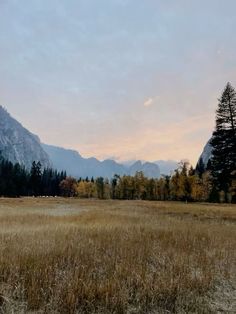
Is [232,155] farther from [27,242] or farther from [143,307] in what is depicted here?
[143,307]

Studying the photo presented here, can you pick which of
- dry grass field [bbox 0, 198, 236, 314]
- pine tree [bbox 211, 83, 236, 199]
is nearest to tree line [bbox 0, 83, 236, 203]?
pine tree [bbox 211, 83, 236, 199]

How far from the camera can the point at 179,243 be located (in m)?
10.9

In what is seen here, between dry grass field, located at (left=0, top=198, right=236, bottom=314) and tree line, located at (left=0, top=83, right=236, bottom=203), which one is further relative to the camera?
tree line, located at (left=0, top=83, right=236, bottom=203)

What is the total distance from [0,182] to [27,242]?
9985 cm

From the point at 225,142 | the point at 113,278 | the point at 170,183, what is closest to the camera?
the point at 113,278

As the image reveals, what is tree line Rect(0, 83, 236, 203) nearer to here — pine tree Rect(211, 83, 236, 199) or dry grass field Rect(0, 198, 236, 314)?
pine tree Rect(211, 83, 236, 199)

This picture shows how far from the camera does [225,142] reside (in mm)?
32094

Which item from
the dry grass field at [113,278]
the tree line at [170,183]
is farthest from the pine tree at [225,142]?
the dry grass field at [113,278]

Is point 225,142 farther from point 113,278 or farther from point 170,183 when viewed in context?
point 170,183

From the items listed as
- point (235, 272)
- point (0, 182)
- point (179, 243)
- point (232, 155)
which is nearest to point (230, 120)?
point (232, 155)

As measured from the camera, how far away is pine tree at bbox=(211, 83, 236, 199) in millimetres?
31766

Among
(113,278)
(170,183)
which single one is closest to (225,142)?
(113,278)

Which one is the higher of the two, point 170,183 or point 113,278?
point 170,183

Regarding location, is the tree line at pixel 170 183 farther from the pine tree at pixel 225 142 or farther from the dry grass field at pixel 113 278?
the dry grass field at pixel 113 278
